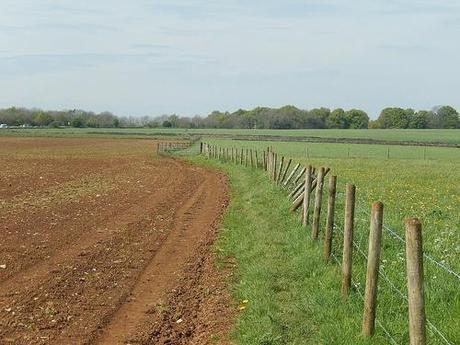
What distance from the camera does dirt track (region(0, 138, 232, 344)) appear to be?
26.6 ft

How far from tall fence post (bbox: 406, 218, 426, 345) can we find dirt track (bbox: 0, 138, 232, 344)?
2.74m

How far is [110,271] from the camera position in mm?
11094

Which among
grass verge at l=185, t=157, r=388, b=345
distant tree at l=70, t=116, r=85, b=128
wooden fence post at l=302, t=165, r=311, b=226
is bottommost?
distant tree at l=70, t=116, r=85, b=128

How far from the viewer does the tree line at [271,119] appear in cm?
16762

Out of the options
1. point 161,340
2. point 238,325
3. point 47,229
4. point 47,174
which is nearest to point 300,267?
point 238,325

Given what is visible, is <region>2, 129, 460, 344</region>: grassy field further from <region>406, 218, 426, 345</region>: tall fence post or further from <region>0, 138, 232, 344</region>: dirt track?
<region>406, 218, 426, 345</region>: tall fence post

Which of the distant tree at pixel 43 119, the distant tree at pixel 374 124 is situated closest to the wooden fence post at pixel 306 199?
the distant tree at pixel 374 124

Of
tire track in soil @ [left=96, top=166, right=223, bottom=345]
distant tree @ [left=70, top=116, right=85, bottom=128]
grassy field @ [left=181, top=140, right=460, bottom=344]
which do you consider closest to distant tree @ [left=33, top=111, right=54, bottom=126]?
distant tree @ [left=70, top=116, right=85, bottom=128]

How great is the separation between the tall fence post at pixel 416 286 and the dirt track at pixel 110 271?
2.74 metres

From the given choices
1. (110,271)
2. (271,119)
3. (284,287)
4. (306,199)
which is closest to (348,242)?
(284,287)

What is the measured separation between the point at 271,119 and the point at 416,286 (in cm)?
16546

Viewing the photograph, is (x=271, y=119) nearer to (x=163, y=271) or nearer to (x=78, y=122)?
(x=78, y=122)

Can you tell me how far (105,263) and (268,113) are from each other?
163744 millimetres

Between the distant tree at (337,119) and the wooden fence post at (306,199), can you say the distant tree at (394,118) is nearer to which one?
the distant tree at (337,119)
